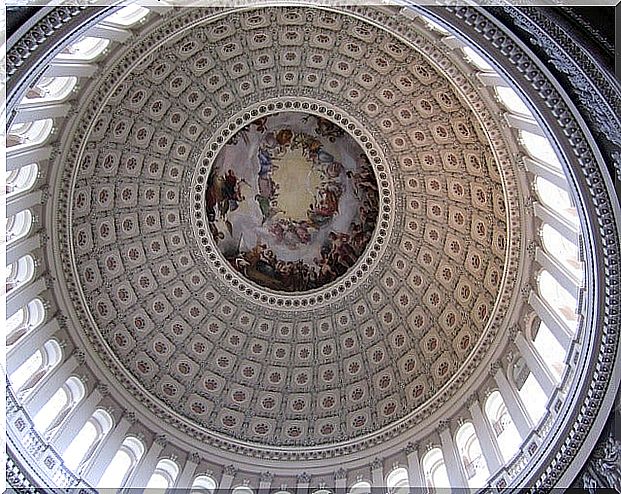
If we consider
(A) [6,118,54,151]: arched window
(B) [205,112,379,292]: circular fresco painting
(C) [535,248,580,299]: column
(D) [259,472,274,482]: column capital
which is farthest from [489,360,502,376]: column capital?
(A) [6,118,54,151]: arched window

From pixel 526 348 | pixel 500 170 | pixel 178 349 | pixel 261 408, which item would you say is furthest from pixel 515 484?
pixel 178 349

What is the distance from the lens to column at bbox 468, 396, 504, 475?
63.4 feet

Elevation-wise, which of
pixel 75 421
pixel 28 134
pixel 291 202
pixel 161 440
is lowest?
pixel 75 421

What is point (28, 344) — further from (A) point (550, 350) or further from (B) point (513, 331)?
(A) point (550, 350)

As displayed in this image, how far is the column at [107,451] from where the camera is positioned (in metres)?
20.5

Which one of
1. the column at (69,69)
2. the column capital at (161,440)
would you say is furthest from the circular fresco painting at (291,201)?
the column at (69,69)

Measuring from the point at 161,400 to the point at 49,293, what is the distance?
574 cm

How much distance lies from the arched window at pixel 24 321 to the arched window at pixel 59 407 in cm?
216

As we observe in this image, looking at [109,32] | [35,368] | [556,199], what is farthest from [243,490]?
[109,32]

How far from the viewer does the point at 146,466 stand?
22812 millimetres

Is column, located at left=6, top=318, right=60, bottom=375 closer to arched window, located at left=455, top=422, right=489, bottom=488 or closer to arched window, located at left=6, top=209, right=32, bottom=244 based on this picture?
arched window, located at left=6, top=209, right=32, bottom=244

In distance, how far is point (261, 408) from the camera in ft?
89.8

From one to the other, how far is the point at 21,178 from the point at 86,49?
4.28 meters

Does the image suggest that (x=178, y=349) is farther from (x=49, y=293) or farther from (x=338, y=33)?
(x=338, y=33)
